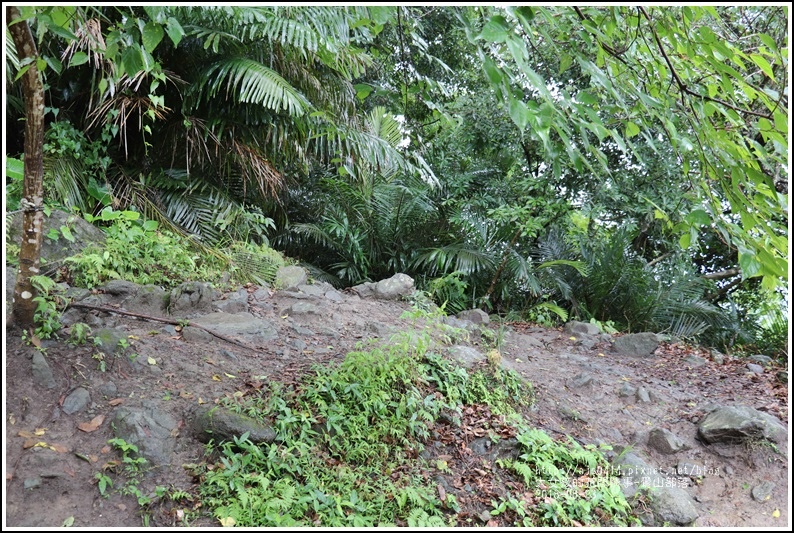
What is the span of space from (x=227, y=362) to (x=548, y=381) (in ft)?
7.10

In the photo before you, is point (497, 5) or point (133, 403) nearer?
point (497, 5)

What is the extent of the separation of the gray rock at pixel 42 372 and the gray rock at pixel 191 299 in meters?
1.16

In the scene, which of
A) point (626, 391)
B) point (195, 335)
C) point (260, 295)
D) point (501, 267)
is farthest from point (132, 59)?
point (501, 267)

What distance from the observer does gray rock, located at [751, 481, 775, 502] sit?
315cm

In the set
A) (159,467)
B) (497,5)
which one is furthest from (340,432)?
(497,5)

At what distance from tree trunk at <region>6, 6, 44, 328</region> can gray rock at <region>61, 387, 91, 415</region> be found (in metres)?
0.48

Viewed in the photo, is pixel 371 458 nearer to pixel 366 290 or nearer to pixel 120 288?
pixel 120 288

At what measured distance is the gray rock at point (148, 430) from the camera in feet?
8.91

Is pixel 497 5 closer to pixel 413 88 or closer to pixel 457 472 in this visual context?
pixel 413 88

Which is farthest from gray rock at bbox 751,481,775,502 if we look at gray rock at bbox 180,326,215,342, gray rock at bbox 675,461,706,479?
gray rock at bbox 180,326,215,342

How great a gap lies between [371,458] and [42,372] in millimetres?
1622

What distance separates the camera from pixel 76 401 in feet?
9.42

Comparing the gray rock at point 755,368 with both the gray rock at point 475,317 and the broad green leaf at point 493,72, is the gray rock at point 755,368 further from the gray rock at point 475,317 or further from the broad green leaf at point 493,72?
the broad green leaf at point 493,72

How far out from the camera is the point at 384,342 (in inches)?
157
